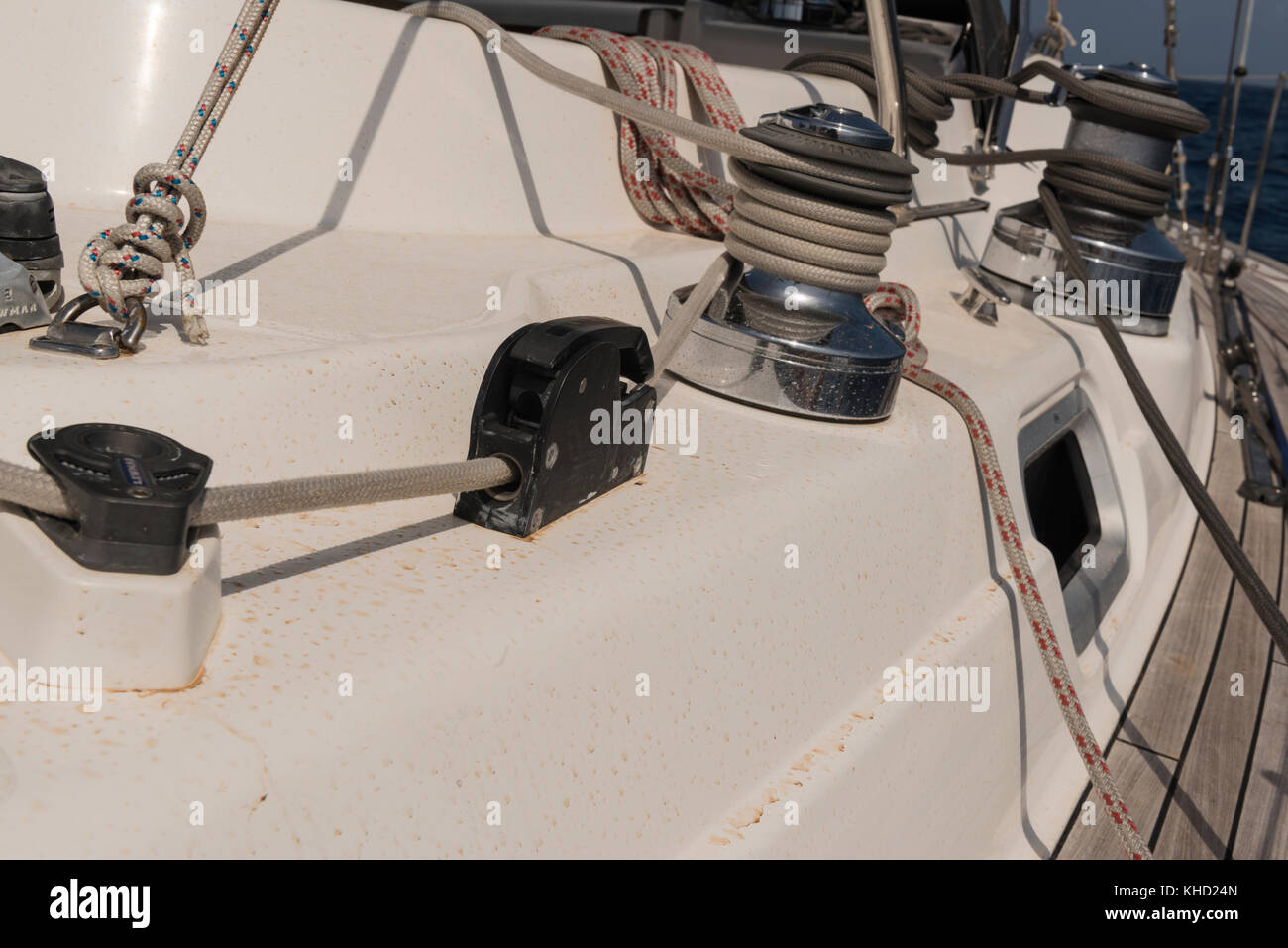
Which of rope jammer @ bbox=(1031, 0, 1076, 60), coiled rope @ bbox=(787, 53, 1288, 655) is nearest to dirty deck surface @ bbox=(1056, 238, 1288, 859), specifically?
coiled rope @ bbox=(787, 53, 1288, 655)

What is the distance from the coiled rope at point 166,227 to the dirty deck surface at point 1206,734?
1178 mm

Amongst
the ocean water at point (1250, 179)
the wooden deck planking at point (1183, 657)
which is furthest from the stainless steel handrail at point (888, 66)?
the ocean water at point (1250, 179)

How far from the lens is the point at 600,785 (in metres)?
0.82

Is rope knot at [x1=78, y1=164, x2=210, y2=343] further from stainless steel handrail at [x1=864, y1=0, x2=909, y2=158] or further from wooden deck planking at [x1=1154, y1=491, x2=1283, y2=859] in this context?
wooden deck planking at [x1=1154, y1=491, x2=1283, y2=859]

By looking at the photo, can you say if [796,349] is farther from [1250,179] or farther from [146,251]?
[1250,179]

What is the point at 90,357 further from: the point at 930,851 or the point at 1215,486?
the point at 1215,486

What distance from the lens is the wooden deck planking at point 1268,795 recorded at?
1.50 m

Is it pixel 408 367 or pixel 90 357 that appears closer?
pixel 90 357

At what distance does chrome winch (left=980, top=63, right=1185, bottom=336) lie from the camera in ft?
7.22

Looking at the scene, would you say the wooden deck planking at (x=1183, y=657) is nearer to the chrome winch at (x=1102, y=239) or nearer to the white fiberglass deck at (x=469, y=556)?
the white fiberglass deck at (x=469, y=556)

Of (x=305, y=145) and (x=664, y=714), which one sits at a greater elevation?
(x=305, y=145)

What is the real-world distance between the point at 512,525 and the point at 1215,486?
2386mm

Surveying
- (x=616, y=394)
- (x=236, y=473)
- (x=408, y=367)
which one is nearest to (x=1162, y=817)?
(x=616, y=394)
